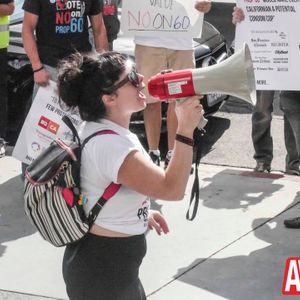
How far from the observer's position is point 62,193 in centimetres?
319

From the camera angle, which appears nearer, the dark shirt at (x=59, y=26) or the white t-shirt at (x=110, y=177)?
the white t-shirt at (x=110, y=177)

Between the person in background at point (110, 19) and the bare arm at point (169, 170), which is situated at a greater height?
Answer: the bare arm at point (169, 170)

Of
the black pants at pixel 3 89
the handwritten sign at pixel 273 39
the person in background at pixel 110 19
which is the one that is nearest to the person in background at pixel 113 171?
the handwritten sign at pixel 273 39

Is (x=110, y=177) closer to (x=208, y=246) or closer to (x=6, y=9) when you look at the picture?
(x=208, y=246)

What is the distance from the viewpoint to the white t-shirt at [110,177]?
3178 millimetres

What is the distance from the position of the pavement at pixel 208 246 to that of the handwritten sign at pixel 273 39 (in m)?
0.86

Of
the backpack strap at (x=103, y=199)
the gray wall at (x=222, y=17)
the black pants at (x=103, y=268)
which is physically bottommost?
the gray wall at (x=222, y=17)

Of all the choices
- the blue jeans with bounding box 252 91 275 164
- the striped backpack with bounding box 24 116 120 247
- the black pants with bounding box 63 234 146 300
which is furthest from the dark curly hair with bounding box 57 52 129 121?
the blue jeans with bounding box 252 91 275 164

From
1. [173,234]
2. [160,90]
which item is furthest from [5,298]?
[160,90]

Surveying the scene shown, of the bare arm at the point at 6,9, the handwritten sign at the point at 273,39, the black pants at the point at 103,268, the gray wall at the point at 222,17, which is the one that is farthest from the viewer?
the gray wall at the point at 222,17

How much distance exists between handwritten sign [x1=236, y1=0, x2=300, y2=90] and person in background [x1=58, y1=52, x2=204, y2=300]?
Result: 3194 mm

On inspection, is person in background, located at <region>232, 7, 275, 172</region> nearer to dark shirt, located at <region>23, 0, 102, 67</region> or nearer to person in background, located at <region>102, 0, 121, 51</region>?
person in background, located at <region>102, 0, 121, 51</region>

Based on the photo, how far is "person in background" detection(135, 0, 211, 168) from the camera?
6941mm

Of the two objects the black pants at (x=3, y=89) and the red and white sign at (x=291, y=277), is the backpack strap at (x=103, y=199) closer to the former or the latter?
the red and white sign at (x=291, y=277)
